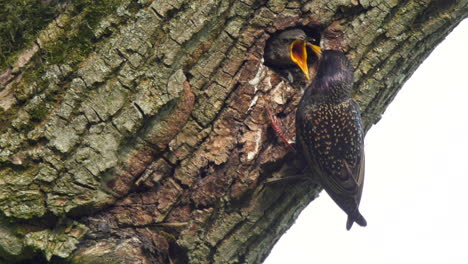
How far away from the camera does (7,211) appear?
2463mm

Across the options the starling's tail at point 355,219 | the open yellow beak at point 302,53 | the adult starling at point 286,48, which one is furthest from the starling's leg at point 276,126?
the starling's tail at point 355,219

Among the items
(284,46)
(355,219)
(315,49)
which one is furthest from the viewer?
(355,219)

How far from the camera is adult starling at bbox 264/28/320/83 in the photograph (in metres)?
3.35

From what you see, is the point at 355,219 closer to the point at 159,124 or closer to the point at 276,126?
the point at 276,126

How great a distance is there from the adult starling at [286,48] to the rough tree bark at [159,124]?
10 cm

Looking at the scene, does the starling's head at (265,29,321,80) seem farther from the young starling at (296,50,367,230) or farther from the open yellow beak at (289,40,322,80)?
the young starling at (296,50,367,230)

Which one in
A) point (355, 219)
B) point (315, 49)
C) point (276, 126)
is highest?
point (315, 49)

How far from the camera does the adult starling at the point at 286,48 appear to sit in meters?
3.35

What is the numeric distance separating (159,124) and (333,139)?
5.81 feet

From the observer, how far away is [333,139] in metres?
4.26

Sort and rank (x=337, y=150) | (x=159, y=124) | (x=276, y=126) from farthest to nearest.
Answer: (x=337, y=150)
(x=276, y=126)
(x=159, y=124)

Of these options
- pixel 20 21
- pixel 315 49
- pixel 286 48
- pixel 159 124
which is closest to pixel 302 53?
pixel 315 49

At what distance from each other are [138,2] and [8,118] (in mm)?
846

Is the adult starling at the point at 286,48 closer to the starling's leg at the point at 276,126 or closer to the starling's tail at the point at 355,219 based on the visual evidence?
the starling's leg at the point at 276,126
